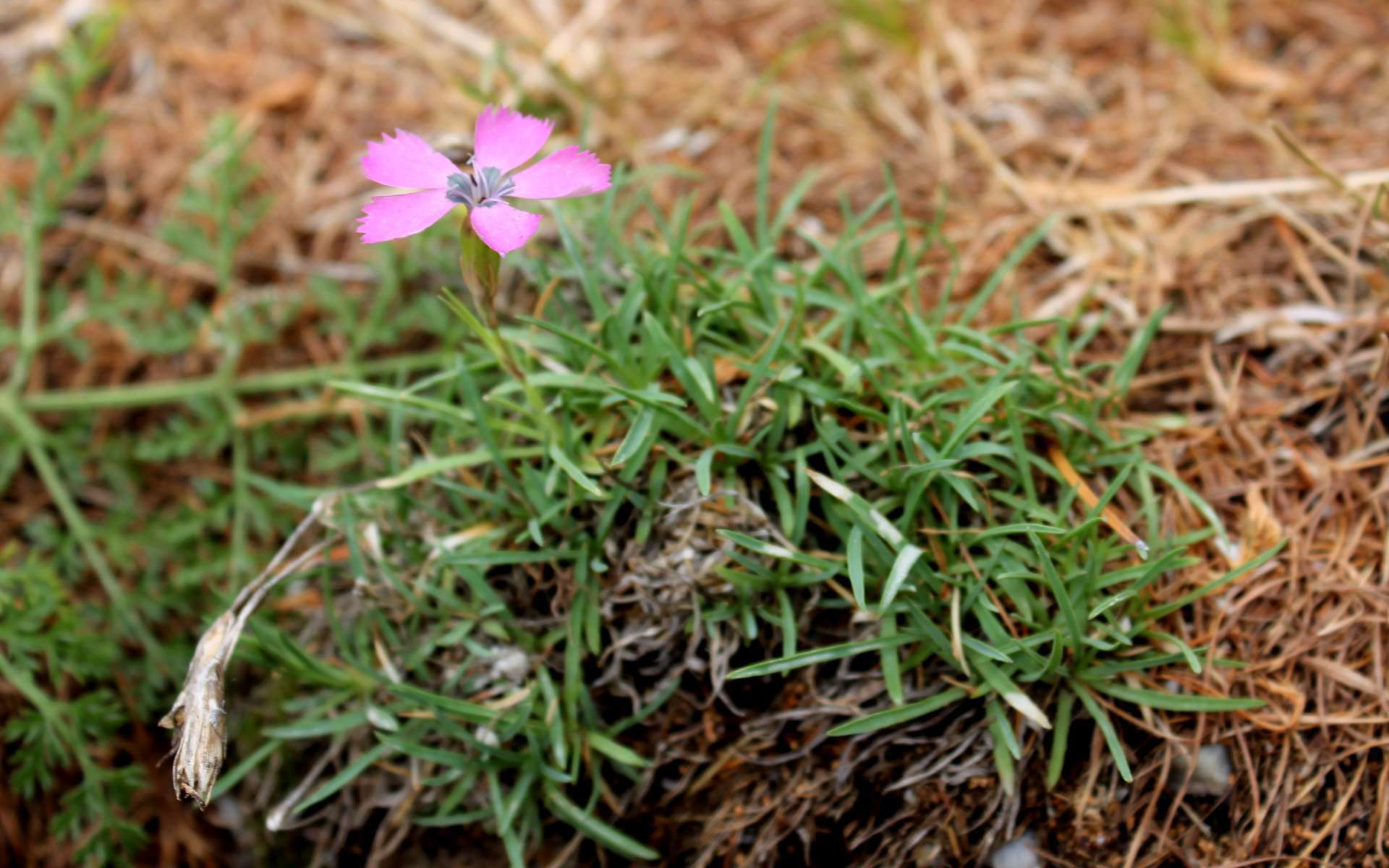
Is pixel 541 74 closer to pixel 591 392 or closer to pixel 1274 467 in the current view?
pixel 591 392

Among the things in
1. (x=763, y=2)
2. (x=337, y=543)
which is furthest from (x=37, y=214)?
(x=763, y=2)

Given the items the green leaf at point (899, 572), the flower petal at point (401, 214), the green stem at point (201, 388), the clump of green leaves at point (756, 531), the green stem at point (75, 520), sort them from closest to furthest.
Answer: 1. the flower petal at point (401, 214)
2. the green leaf at point (899, 572)
3. the clump of green leaves at point (756, 531)
4. the green stem at point (75, 520)
5. the green stem at point (201, 388)

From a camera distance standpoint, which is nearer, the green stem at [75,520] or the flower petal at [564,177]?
the flower petal at [564,177]

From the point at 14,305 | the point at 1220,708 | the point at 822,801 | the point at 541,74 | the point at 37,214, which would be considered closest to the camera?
the point at 1220,708

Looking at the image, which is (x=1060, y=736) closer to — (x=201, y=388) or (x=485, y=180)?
(x=485, y=180)

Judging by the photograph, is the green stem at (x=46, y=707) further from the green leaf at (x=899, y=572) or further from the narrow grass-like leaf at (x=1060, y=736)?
the narrow grass-like leaf at (x=1060, y=736)

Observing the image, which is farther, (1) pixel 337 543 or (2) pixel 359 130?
(2) pixel 359 130

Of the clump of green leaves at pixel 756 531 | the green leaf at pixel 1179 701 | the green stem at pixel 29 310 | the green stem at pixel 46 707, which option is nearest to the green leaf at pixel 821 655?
the clump of green leaves at pixel 756 531

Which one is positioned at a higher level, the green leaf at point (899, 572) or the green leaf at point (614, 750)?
the green leaf at point (899, 572)
